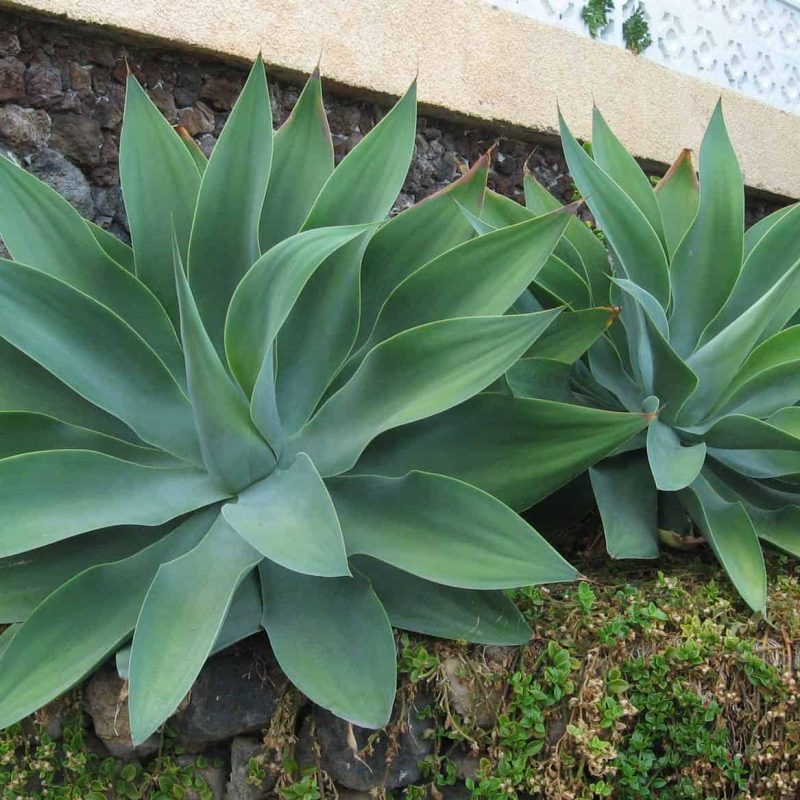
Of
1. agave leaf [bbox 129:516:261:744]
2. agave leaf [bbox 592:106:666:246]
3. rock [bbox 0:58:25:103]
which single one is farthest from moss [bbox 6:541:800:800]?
rock [bbox 0:58:25:103]

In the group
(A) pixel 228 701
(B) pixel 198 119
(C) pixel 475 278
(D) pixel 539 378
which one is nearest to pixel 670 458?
(D) pixel 539 378

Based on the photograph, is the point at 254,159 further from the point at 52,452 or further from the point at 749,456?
the point at 749,456

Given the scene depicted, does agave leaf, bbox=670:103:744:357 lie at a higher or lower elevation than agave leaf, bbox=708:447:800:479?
higher

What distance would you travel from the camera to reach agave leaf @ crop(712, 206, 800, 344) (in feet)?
5.45

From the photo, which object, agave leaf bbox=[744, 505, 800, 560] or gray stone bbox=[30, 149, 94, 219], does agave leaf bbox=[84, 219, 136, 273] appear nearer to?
gray stone bbox=[30, 149, 94, 219]

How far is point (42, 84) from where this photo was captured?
1998 millimetres

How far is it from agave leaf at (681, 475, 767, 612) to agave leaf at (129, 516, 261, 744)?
0.72m

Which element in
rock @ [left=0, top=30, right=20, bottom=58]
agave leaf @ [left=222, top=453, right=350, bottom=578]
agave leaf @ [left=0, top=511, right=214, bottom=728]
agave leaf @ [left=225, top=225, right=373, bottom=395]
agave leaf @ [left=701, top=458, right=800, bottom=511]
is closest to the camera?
agave leaf @ [left=222, top=453, right=350, bottom=578]

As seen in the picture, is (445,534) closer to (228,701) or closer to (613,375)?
(228,701)

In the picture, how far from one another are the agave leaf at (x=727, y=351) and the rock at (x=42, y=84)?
4.98 ft

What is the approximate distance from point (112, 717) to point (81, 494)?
1.04ft

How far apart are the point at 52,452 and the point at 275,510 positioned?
1.04ft

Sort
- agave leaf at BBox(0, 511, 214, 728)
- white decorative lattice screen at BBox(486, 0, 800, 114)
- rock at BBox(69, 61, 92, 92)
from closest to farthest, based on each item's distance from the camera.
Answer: agave leaf at BBox(0, 511, 214, 728)
rock at BBox(69, 61, 92, 92)
white decorative lattice screen at BBox(486, 0, 800, 114)

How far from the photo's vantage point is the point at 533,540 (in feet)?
3.61
